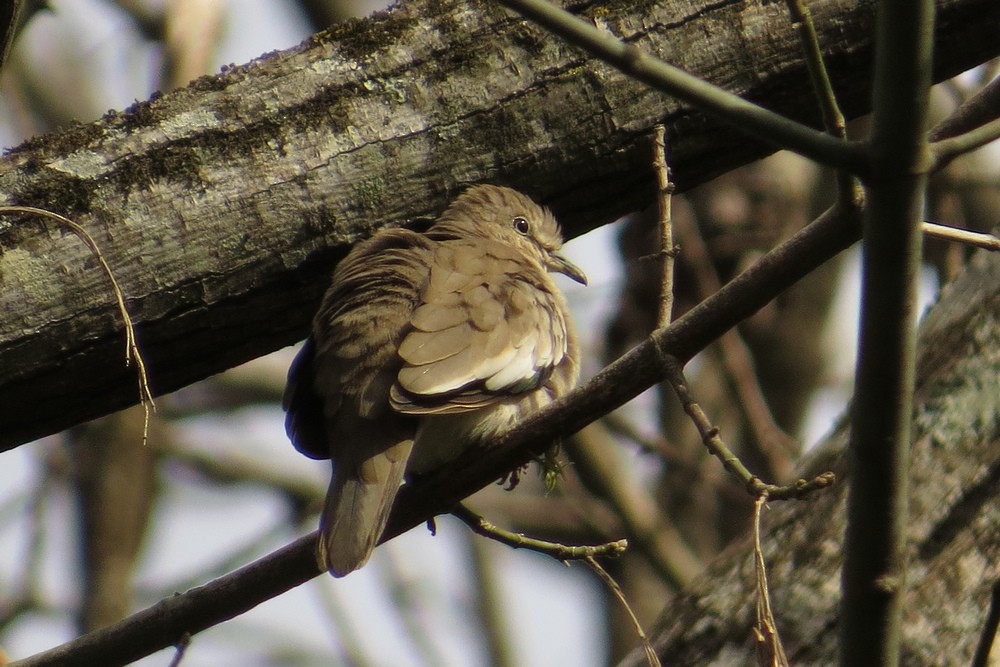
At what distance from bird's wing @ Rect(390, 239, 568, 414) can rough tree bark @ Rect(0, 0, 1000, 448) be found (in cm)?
31

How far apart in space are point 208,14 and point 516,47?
4.88 m

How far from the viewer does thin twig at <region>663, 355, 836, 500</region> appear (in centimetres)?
269

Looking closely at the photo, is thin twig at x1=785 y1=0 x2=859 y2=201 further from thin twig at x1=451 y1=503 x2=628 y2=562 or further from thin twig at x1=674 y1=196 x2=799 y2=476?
thin twig at x1=674 y1=196 x2=799 y2=476

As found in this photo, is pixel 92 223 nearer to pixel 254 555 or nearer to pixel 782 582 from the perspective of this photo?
pixel 782 582

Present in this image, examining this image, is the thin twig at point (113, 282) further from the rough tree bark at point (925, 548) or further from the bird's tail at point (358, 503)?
the rough tree bark at point (925, 548)

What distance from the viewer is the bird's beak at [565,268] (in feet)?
17.3

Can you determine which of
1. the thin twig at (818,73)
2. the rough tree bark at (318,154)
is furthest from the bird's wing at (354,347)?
the thin twig at (818,73)

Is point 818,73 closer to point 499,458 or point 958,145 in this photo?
point 958,145

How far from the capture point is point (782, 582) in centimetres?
420

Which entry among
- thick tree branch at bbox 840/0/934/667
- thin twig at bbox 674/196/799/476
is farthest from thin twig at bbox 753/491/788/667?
thin twig at bbox 674/196/799/476

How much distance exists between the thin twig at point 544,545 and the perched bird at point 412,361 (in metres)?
0.23

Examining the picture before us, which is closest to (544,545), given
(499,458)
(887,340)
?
(499,458)

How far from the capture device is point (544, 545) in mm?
3301

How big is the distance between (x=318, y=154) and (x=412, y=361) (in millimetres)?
674
